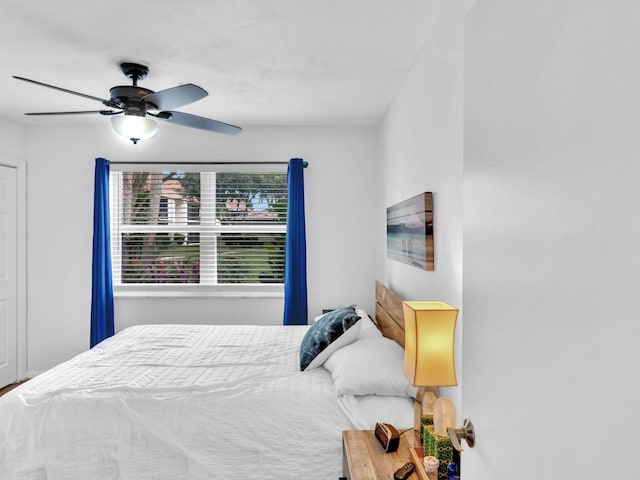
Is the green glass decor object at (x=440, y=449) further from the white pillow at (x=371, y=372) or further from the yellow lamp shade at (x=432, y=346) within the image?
the white pillow at (x=371, y=372)

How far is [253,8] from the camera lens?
207 cm

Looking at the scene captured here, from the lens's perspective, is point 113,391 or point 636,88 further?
point 113,391

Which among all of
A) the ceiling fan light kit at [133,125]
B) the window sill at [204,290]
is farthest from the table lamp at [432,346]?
the window sill at [204,290]

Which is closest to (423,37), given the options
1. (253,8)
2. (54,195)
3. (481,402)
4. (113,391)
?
(253,8)

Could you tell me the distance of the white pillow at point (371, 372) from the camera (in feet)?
7.07

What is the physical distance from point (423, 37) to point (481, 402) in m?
2.05

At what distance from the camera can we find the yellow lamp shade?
1.54 m

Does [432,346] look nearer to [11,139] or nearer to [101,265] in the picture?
[101,265]

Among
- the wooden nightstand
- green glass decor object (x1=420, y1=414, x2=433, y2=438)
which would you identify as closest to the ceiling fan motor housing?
the wooden nightstand

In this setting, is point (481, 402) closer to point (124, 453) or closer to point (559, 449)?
point (559, 449)

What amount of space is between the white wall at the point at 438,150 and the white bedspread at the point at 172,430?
0.67 m

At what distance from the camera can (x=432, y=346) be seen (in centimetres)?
155

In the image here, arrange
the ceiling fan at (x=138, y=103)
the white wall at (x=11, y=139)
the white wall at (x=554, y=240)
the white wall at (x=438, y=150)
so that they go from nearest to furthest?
the white wall at (x=554, y=240), the white wall at (x=438, y=150), the ceiling fan at (x=138, y=103), the white wall at (x=11, y=139)

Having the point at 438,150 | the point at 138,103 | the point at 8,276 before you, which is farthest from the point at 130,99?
the point at 8,276
